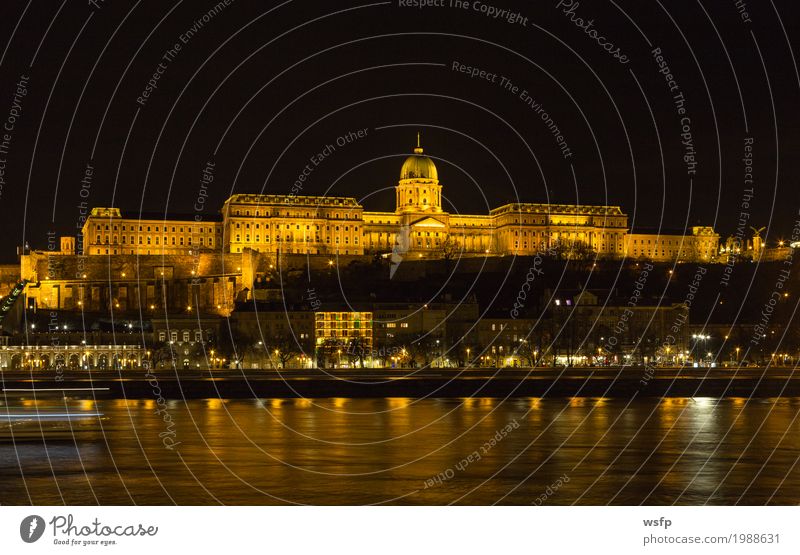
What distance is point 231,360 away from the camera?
81.7m

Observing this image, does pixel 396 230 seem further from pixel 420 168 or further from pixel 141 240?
pixel 141 240

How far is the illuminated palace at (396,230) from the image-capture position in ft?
429

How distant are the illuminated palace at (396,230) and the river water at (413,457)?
8984cm

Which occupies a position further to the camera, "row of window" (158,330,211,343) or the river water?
"row of window" (158,330,211,343)

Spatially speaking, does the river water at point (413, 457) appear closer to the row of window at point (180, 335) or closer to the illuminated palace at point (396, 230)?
the row of window at point (180, 335)

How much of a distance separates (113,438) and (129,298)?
274 ft

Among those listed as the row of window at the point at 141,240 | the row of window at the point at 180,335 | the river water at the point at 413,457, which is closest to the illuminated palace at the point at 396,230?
the row of window at the point at 141,240

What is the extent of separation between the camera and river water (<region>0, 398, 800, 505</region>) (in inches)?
762

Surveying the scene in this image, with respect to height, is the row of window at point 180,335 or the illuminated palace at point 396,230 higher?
the illuminated palace at point 396,230

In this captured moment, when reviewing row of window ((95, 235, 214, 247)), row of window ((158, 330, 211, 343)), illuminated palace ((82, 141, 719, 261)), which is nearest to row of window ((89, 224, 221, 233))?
illuminated palace ((82, 141, 719, 261))

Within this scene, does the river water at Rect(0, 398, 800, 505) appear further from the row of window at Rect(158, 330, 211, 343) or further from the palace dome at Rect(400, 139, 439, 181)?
the palace dome at Rect(400, 139, 439, 181)

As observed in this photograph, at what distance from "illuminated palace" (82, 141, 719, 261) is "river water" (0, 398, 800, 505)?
89836 millimetres
